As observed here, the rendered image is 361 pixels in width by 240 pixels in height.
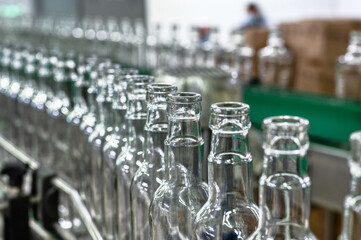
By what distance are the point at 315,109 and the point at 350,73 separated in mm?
211

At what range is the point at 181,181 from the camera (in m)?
0.64

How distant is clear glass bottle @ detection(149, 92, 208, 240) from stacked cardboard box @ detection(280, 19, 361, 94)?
201cm

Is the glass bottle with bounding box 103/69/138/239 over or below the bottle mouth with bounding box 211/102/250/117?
below

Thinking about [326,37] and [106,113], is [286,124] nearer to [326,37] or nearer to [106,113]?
[106,113]

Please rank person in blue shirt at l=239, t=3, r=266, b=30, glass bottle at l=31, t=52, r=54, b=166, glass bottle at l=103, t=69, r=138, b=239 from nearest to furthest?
glass bottle at l=103, t=69, r=138, b=239 < glass bottle at l=31, t=52, r=54, b=166 < person in blue shirt at l=239, t=3, r=266, b=30

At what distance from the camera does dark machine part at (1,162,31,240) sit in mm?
1244

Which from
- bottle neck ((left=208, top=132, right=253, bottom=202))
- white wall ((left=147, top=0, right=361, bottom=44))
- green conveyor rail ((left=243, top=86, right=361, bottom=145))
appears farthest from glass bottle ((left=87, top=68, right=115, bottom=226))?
white wall ((left=147, top=0, right=361, bottom=44))

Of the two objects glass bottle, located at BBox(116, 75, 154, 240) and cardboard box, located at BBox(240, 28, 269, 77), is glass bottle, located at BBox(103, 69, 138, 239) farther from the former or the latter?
cardboard box, located at BBox(240, 28, 269, 77)

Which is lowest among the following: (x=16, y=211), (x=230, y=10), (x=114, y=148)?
(x=16, y=211)

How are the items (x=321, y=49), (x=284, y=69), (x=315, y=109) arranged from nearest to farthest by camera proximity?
(x=315, y=109)
(x=321, y=49)
(x=284, y=69)

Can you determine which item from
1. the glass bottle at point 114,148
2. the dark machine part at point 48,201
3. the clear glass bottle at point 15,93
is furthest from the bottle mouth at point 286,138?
the clear glass bottle at point 15,93

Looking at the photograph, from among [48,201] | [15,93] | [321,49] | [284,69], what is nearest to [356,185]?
[48,201]

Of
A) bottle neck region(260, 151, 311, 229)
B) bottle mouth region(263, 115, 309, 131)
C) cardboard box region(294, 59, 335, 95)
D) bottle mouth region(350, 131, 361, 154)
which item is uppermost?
bottle mouth region(263, 115, 309, 131)

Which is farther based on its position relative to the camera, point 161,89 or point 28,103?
point 28,103
